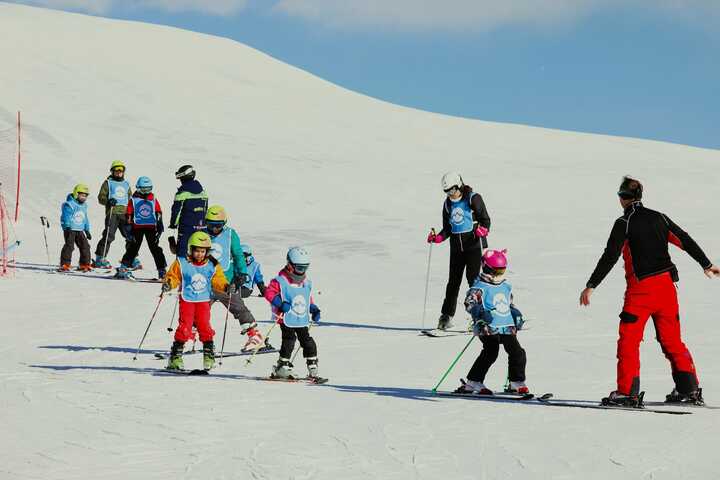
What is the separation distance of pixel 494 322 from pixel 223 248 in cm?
350

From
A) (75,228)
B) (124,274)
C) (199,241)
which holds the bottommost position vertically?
(124,274)

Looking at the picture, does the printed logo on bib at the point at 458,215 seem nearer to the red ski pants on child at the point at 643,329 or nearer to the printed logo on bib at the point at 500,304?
the printed logo on bib at the point at 500,304

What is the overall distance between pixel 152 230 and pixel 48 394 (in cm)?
896

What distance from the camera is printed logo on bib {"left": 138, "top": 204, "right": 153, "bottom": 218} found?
17016 mm

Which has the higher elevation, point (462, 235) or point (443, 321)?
point (462, 235)

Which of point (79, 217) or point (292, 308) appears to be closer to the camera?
point (292, 308)

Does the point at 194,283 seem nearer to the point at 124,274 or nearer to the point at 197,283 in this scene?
the point at 197,283

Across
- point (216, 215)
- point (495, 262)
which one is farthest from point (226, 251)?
point (495, 262)

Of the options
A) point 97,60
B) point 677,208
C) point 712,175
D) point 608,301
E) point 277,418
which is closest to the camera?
point 277,418

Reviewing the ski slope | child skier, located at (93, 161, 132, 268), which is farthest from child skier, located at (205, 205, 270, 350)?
child skier, located at (93, 161, 132, 268)

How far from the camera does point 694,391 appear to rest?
788cm

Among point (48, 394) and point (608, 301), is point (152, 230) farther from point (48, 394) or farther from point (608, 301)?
point (48, 394)

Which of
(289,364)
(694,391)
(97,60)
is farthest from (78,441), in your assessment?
(97,60)

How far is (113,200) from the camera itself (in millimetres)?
18516
